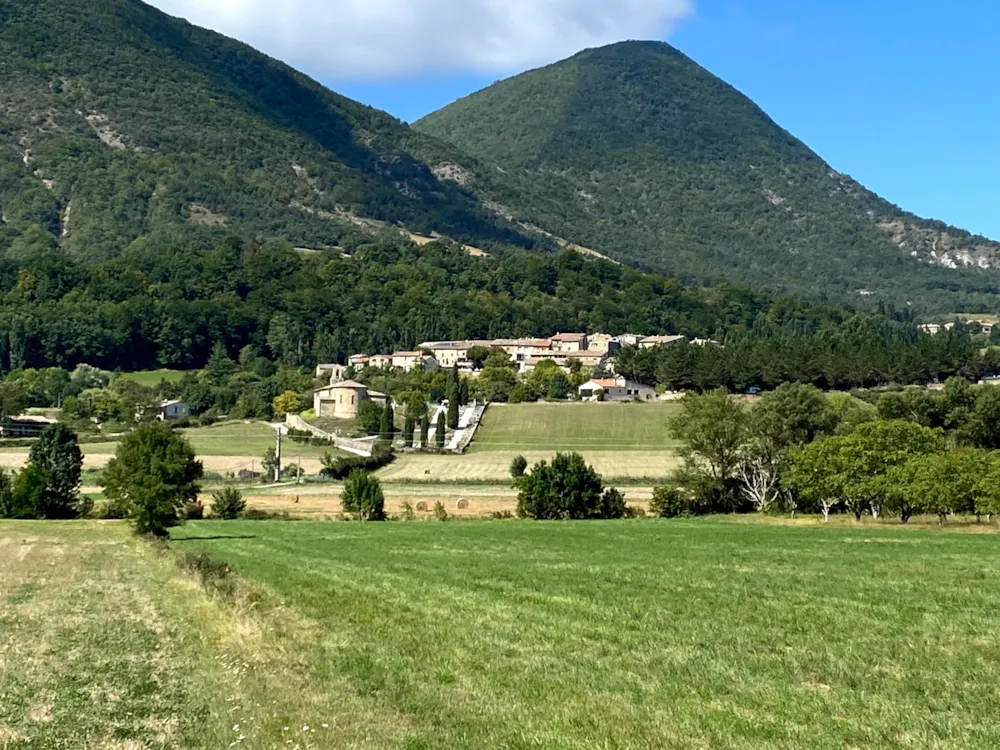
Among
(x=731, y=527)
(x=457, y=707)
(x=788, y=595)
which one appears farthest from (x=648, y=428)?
(x=457, y=707)

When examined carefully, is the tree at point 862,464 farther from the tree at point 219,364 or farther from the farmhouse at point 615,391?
the tree at point 219,364

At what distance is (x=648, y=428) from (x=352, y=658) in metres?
101

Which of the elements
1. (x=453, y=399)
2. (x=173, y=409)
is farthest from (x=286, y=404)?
(x=453, y=399)

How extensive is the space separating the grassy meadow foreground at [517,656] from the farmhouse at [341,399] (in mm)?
108780

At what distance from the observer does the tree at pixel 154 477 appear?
43344 mm

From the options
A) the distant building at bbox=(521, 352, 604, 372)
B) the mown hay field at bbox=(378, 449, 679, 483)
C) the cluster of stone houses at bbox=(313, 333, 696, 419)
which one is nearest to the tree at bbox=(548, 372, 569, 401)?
the cluster of stone houses at bbox=(313, 333, 696, 419)

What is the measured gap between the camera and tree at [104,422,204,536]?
43344mm

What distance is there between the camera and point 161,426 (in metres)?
52.8

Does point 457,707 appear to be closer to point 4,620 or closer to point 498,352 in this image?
point 4,620

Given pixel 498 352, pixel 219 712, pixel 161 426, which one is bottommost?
pixel 219 712

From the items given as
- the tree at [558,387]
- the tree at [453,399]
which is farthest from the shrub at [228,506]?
the tree at [558,387]

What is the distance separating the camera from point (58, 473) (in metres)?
65.1

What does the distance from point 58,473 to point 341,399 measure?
239 feet

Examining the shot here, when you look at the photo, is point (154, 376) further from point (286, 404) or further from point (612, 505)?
point (612, 505)
